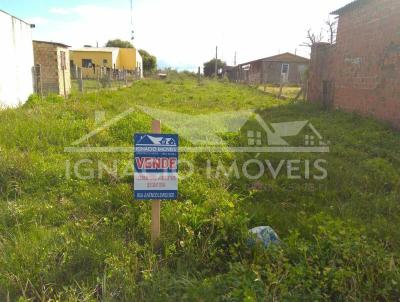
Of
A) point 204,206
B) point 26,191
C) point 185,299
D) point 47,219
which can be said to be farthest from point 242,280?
point 26,191

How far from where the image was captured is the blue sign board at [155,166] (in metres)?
2.64

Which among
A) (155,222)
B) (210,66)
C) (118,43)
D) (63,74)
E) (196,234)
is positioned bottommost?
(196,234)

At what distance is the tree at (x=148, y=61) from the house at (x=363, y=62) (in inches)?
1825

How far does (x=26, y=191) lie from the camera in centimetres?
382

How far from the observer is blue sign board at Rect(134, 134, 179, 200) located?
2.64m

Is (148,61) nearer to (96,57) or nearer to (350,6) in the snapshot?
(96,57)

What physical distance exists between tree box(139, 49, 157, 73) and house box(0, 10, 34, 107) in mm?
44984

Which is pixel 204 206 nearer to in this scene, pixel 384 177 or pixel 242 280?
pixel 242 280

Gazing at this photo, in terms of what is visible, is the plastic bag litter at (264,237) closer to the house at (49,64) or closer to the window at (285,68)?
the house at (49,64)

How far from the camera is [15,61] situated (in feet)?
31.1

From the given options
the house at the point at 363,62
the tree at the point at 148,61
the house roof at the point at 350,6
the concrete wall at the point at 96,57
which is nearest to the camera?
the house at the point at 363,62

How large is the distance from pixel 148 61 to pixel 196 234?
5543 centimetres

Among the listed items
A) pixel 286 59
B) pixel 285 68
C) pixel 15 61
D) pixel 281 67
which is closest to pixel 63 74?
pixel 15 61

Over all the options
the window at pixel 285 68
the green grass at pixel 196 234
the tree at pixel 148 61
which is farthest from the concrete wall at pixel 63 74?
the tree at pixel 148 61
